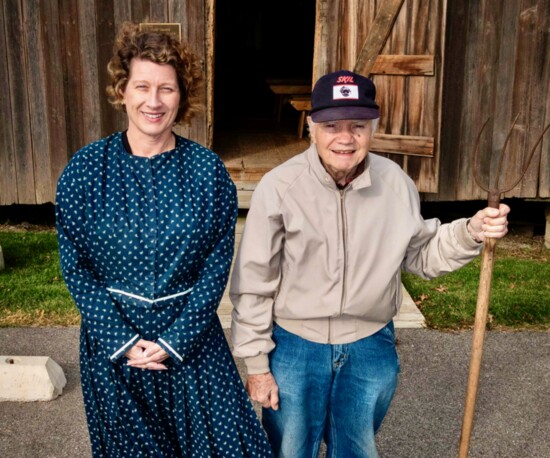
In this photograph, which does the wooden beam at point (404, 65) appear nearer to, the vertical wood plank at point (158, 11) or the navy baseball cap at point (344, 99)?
the vertical wood plank at point (158, 11)

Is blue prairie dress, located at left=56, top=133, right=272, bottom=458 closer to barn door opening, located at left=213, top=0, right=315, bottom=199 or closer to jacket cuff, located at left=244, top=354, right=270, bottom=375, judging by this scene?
jacket cuff, located at left=244, top=354, right=270, bottom=375

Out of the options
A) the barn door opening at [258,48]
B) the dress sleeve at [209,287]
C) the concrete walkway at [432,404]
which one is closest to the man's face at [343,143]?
the dress sleeve at [209,287]

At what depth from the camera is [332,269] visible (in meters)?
2.63

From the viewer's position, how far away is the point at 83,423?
416cm

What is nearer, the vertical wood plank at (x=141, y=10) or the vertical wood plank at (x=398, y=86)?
the vertical wood plank at (x=398, y=86)

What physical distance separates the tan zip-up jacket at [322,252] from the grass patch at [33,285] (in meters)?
3.01

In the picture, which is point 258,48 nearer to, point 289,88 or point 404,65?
point 289,88

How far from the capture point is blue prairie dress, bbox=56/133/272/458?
2.58 m

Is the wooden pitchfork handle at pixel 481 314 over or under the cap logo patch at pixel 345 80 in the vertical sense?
under

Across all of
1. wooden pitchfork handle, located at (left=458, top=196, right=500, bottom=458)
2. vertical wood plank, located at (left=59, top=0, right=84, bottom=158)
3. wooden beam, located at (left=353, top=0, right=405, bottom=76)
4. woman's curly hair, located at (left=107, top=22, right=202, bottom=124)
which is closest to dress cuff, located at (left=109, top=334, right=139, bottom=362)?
woman's curly hair, located at (left=107, top=22, right=202, bottom=124)

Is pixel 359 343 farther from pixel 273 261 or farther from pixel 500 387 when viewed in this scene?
pixel 500 387

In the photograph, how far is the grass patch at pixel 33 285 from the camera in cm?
546

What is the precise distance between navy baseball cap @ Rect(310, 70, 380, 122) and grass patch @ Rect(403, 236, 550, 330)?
3.11m

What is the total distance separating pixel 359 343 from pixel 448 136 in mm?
5078
